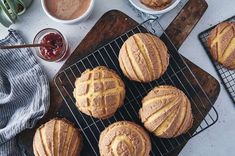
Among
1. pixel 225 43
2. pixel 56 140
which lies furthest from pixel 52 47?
pixel 225 43

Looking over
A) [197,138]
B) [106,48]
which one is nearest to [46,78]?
[106,48]

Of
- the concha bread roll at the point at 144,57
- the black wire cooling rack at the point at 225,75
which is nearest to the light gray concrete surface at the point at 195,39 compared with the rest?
the black wire cooling rack at the point at 225,75

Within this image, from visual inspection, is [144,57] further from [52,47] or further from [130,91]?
[52,47]

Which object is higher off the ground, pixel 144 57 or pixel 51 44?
pixel 51 44

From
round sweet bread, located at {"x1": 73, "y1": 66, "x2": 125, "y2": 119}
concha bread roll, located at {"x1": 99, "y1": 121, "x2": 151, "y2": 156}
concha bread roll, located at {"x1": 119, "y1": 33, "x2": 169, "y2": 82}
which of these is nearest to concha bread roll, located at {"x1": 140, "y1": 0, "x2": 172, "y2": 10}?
concha bread roll, located at {"x1": 119, "y1": 33, "x2": 169, "y2": 82}

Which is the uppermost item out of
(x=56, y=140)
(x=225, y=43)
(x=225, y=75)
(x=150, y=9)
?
(x=150, y=9)

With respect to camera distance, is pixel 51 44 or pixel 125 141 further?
pixel 51 44

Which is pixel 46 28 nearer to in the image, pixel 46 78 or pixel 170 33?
pixel 46 78
